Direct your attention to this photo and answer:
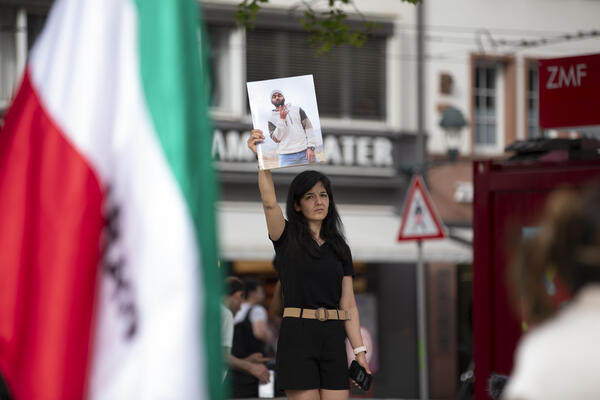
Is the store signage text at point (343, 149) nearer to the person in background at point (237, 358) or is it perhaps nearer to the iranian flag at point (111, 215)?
the person in background at point (237, 358)

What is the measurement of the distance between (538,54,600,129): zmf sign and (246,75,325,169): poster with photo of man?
196 cm

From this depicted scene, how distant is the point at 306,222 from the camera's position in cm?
673

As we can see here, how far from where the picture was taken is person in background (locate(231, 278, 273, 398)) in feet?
33.0

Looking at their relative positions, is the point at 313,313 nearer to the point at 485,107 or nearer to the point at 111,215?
the point at 111,215

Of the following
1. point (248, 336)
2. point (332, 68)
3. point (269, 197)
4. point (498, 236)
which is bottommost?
point (248, 336)

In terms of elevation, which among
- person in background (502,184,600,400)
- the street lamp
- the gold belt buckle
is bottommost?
the gold belt buckle

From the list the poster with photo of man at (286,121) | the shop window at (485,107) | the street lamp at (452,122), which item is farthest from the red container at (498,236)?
the shop window at (485,107)

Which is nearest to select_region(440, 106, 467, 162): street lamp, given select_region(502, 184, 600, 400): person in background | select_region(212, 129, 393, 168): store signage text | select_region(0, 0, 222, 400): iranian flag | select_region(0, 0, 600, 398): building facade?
select_region(0, 0, 600, 398): building facade

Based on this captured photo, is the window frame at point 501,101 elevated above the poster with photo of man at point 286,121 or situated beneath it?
elevated above

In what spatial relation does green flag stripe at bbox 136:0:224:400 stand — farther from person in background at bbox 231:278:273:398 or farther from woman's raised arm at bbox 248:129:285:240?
person in background at bbox 231:278:273:398

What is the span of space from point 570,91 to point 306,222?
2.12 meters

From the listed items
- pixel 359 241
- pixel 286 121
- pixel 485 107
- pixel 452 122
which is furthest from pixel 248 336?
pixel 485 107

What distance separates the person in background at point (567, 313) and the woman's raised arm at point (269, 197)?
3511 millimetres

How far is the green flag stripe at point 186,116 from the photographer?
3279 mm
